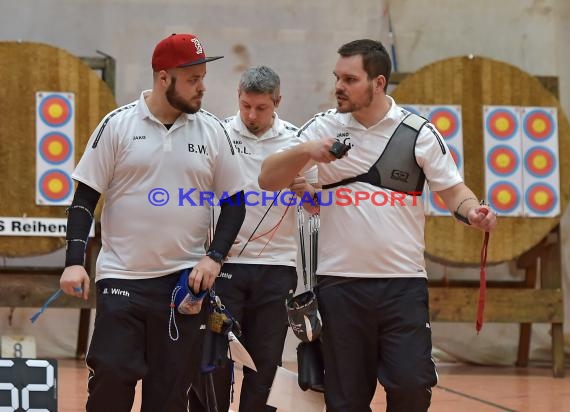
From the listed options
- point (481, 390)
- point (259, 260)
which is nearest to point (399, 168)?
point (259, 260)

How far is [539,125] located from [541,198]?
56cm

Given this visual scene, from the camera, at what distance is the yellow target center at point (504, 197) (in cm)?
808

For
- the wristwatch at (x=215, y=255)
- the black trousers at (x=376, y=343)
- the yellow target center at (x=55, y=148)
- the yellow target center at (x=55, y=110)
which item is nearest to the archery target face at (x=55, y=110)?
the yellow target center at (x=55, y=110)

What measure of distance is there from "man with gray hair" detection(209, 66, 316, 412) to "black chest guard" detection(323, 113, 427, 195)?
1100 mm

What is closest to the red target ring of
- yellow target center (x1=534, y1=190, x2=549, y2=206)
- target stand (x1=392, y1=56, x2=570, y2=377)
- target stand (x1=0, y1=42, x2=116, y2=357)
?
target stand (x1=392, y1=56, x2=570, y2=377)

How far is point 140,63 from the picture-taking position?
28.0 feet

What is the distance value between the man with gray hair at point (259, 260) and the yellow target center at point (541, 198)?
3240 millimetres

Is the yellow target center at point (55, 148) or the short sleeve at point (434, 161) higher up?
the short sleeve at point (434, 161)

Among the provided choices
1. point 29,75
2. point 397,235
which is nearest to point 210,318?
point 397,235

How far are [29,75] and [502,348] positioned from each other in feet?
14.0

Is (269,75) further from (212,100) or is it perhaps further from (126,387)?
(212,100)

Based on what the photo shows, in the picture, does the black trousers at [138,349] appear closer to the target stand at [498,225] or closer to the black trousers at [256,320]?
the black trousers at [256,320]

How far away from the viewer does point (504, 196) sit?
8.10m

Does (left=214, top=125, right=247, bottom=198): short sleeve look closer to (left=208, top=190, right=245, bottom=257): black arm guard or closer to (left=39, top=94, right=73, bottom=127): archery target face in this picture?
(left=208, top=190, right=245, bottom=257): black arm guard
